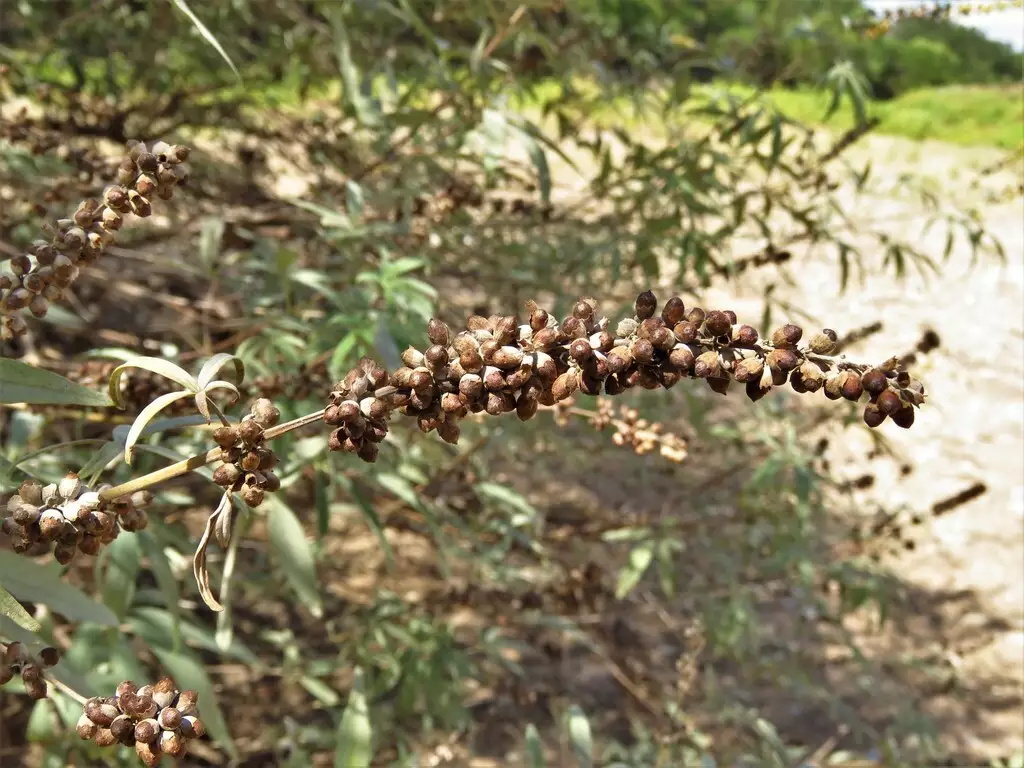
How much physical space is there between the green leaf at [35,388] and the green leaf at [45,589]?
0.60ft

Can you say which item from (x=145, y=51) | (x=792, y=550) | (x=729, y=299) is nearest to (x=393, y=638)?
(x=792, y=550)

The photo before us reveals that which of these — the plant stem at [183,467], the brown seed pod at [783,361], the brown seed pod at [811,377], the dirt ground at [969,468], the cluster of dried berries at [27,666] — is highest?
the brown seed pod at [783,361]

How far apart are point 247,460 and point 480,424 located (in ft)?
3.45

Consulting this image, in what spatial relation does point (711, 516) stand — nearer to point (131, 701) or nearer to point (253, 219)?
point (253, 219)

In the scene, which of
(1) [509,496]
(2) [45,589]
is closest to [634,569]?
(1) [509,496]

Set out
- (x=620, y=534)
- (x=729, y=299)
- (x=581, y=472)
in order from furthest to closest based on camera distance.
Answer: (x=729, y=299) → (x=581, y=472) → (x=620, y=534)

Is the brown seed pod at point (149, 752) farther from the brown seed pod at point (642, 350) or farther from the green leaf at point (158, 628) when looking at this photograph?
the green leaf at point (158, 628)

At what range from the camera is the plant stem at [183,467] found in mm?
589

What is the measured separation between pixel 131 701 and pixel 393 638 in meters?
1.57

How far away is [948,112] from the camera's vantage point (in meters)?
2.65

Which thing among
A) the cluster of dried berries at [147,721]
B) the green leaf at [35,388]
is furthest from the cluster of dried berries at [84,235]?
the cluster of dried berries at [147,721]

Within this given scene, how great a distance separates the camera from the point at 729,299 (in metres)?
3.69

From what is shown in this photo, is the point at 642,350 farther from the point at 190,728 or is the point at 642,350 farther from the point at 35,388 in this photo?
the point at 35,388

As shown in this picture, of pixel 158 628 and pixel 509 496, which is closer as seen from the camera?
pixel 158 628
